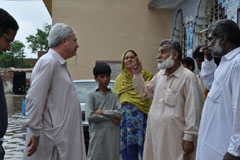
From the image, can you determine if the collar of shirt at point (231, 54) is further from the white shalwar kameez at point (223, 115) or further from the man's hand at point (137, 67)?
the man's hand at point (137, 67)

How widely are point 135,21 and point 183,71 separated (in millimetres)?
9861

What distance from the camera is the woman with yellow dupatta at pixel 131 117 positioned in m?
5.21

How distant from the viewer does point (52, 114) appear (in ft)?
10.6

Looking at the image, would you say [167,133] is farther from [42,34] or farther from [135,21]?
[42,34]

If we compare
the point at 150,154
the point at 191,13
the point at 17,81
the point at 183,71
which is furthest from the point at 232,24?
the point at 17,81

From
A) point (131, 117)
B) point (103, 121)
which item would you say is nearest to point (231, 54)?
point (103, 121)

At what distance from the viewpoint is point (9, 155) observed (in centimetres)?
746

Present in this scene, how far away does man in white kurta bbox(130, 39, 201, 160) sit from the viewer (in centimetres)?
400

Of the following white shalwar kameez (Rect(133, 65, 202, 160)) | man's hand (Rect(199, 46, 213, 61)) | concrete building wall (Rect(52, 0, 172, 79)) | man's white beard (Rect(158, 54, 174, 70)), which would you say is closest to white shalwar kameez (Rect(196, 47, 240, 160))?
man's hand (Rect(199, 46, 213, 61))

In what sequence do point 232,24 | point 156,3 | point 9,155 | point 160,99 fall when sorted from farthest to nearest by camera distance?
1. point 156,3
2. point 9,155
3. point 160,99
4. point 232,24

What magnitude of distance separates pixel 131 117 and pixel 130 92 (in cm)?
36

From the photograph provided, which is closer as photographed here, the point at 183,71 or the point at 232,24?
the point at 232,24

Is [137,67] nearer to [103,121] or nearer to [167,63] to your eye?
[167,63]

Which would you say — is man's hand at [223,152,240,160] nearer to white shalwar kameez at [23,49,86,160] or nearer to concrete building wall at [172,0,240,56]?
white shalwar kameez at [23,49,86,160]
